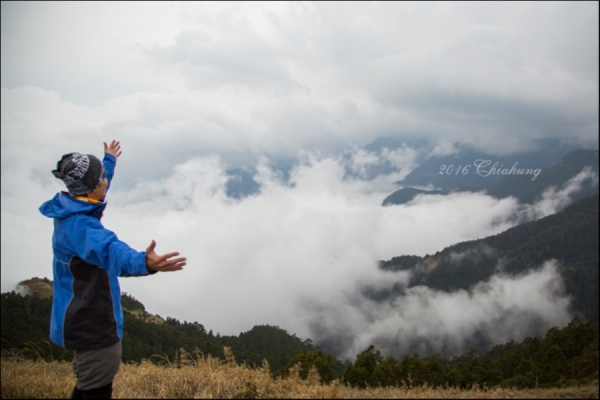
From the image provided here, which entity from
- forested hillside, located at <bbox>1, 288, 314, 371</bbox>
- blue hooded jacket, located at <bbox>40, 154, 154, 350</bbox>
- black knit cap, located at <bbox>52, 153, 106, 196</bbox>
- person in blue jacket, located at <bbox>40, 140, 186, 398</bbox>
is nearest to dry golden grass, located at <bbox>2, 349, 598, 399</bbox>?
person in blue jacket, located at <bbox>40, 140, 186, 398</bbox>

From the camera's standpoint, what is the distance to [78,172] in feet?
14.1

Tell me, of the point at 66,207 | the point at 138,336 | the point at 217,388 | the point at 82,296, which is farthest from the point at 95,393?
the point at 138,336

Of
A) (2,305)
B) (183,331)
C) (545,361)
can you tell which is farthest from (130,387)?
(183,331)

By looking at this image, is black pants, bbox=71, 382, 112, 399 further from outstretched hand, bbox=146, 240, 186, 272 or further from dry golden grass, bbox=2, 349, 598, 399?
outstretched hand, bbox=146, 240, 186, 272

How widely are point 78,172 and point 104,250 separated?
1.15 metres

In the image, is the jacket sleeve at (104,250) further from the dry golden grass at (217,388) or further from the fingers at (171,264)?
the dry golden grass at (217,388)

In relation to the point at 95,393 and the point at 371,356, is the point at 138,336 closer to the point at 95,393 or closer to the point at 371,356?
the point at 371,356

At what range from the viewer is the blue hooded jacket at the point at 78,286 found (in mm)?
3975

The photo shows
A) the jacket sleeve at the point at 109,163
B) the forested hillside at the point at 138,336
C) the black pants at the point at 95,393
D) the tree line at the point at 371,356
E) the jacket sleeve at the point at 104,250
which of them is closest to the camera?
the jacket sleeve at the point at 104,250

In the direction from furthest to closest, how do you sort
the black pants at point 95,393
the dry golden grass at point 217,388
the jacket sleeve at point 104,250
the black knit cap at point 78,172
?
the dry golden grass at point 217,388
the black knit cap at point 78,172
the black pants at point 95,393
the jacket sleeve at point 104,250

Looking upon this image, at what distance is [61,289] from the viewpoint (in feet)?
13.5

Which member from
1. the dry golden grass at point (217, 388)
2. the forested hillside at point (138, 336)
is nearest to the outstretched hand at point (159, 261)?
the dry golden grass at point (217, 388)

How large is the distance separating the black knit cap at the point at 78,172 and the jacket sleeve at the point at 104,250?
20.6 inches

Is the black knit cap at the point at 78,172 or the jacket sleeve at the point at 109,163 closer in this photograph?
the black knit cap at the point at 78,172
